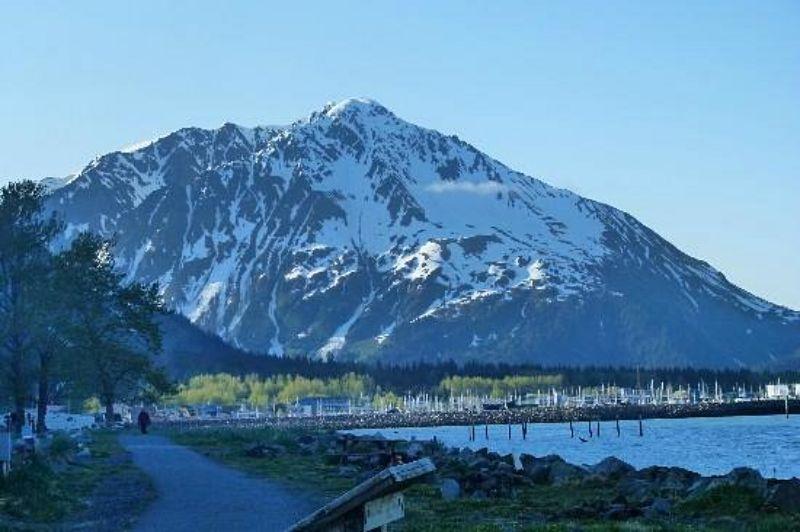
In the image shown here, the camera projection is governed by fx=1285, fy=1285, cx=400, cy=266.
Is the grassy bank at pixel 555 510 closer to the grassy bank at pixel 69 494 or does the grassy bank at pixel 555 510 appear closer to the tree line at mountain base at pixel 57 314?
the grassy bank at pixel 69 494

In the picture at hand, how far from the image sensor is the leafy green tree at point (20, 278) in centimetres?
7750

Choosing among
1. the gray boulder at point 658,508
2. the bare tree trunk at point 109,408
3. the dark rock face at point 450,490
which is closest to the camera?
the gray boulder at point 658,508

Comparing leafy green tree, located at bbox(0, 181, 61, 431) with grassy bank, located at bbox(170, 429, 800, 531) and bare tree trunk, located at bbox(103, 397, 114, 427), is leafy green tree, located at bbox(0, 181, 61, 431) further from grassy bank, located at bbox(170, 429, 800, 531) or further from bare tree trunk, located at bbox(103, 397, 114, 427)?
bare tree trunk, located at bbox(103, 397, 114, 427)

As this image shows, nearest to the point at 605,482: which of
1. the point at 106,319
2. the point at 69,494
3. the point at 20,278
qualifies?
the point at 69,494

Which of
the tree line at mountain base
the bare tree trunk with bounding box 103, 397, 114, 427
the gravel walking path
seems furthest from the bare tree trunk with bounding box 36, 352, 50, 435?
the gravel walking path

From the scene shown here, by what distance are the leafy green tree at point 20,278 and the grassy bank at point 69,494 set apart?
70.2 feet

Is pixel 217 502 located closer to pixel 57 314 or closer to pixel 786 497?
pixel 786 497

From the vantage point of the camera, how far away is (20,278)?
7819 centimetres

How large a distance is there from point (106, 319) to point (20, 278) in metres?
29.3

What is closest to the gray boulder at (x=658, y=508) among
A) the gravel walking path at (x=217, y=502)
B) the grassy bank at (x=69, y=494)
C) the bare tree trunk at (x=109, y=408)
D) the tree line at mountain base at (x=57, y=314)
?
the gravel walking path at (x=217, y=502)

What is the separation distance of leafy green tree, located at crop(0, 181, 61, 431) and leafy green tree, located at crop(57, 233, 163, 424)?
41.0 ft

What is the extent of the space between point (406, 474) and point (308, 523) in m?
1.09

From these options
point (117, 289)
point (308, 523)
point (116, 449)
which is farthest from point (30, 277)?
point (308, 523)

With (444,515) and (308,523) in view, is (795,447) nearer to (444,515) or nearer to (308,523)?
(444,515)
